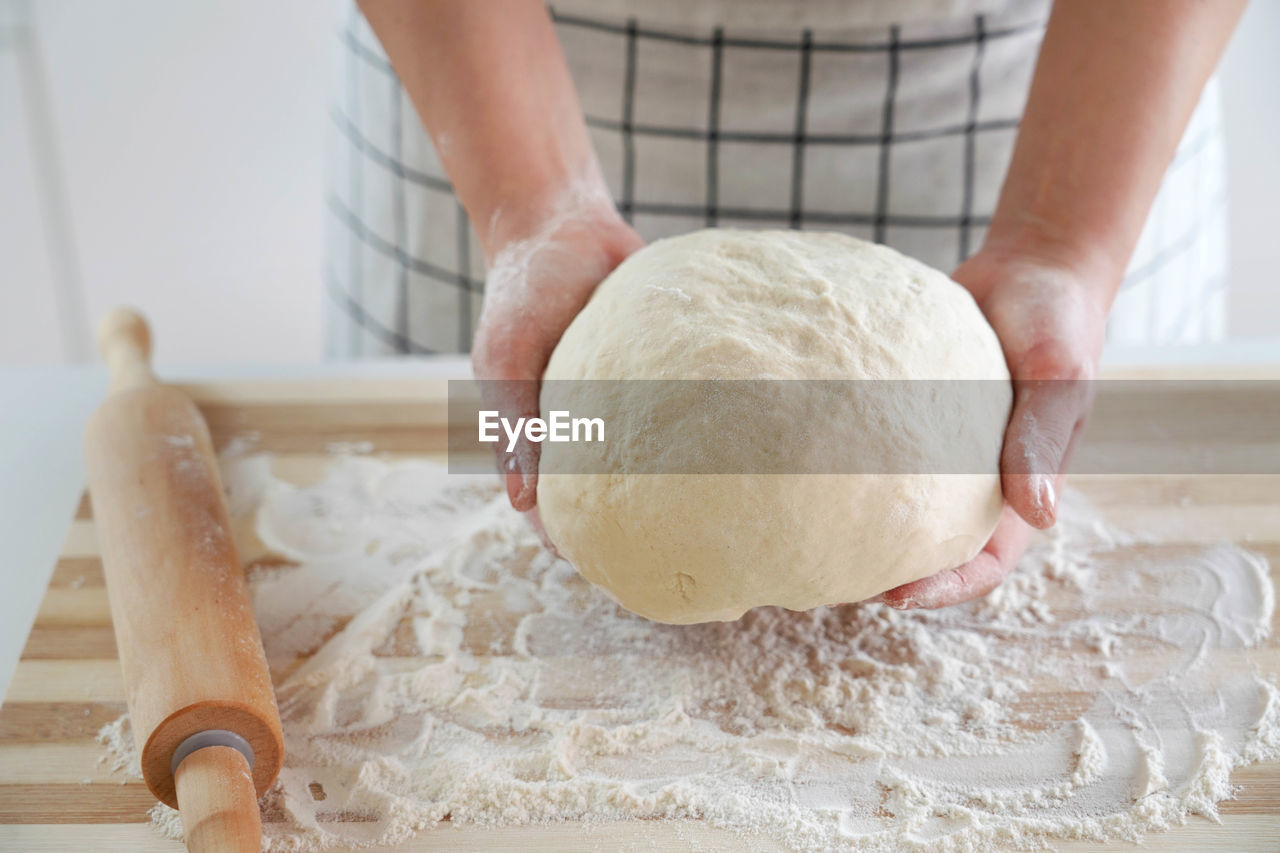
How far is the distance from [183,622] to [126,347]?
684 mm

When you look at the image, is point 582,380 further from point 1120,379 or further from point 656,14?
point 1120,379

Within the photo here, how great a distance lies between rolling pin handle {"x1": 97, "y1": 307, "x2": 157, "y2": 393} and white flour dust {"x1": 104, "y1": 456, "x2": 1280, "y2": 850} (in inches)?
12.9

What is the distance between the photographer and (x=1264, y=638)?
1.11 m

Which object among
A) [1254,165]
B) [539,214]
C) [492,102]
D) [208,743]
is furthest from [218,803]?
[1254,165]

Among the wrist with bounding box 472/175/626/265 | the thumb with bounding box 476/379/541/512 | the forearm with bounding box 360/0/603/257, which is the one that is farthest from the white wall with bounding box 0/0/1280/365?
the thumb with bounding box 476/379/541/512

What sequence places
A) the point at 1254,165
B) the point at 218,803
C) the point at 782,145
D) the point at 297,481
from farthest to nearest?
the point at 1254,165 < the point at 782,145 < the point at 297,481 < the point at 218,803

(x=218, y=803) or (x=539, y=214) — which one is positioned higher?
(x=539, y=214)

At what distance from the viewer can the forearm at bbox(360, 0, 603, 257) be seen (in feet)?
→ 3.91

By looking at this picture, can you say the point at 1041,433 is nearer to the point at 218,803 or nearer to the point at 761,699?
the point at 761,699

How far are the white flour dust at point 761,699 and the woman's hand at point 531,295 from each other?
19 centimetres

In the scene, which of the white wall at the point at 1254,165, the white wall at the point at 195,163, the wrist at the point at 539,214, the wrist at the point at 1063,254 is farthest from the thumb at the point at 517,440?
the white wall at the point at 1254,165

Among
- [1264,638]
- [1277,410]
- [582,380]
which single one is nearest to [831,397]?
[582,380]

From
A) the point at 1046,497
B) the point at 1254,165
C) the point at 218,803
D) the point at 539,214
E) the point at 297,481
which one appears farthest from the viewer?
the point at 1254,165

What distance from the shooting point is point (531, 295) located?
1081 millimetres
